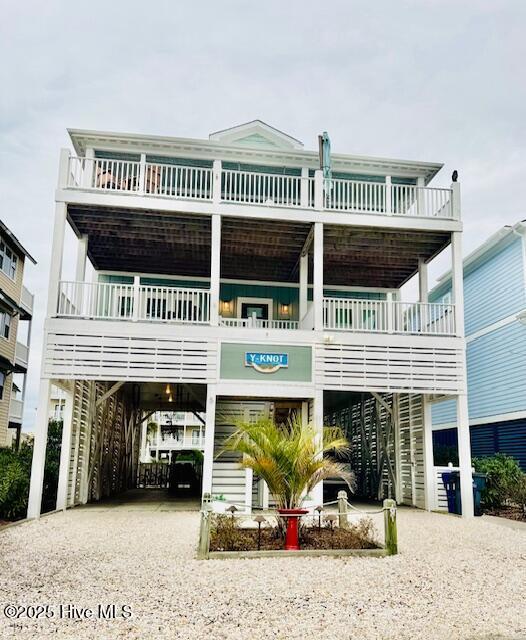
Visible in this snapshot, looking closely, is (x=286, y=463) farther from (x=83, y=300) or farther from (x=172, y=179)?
(x=172, y=179)

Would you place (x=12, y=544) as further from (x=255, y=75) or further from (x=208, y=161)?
(x=255, y=75)

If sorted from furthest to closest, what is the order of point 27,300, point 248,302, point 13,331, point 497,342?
point 27,300, point 13,331, point 497,342, point 248,302

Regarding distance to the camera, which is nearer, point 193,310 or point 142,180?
point 142,180

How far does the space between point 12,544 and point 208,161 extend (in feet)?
35.4

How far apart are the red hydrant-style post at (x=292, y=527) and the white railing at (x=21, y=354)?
22161 mm

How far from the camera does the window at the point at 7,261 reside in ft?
78.1

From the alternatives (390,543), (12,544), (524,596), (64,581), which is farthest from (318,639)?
(12,544)

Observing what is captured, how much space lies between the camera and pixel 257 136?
16422mm

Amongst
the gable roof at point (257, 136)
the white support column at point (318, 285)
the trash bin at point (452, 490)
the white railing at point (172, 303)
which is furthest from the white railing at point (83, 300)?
the trash bin at point (452, 490)

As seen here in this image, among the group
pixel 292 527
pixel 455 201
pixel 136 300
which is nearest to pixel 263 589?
pixel 292 527

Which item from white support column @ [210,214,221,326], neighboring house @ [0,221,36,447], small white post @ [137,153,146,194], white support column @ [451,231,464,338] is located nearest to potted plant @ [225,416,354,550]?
white support column @ [210,214,221,326]

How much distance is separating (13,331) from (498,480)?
2130 centimetres

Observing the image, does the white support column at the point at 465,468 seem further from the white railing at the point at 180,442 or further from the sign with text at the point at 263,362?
the white railing at the point at 180,442

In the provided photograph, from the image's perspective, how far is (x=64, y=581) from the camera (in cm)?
600
